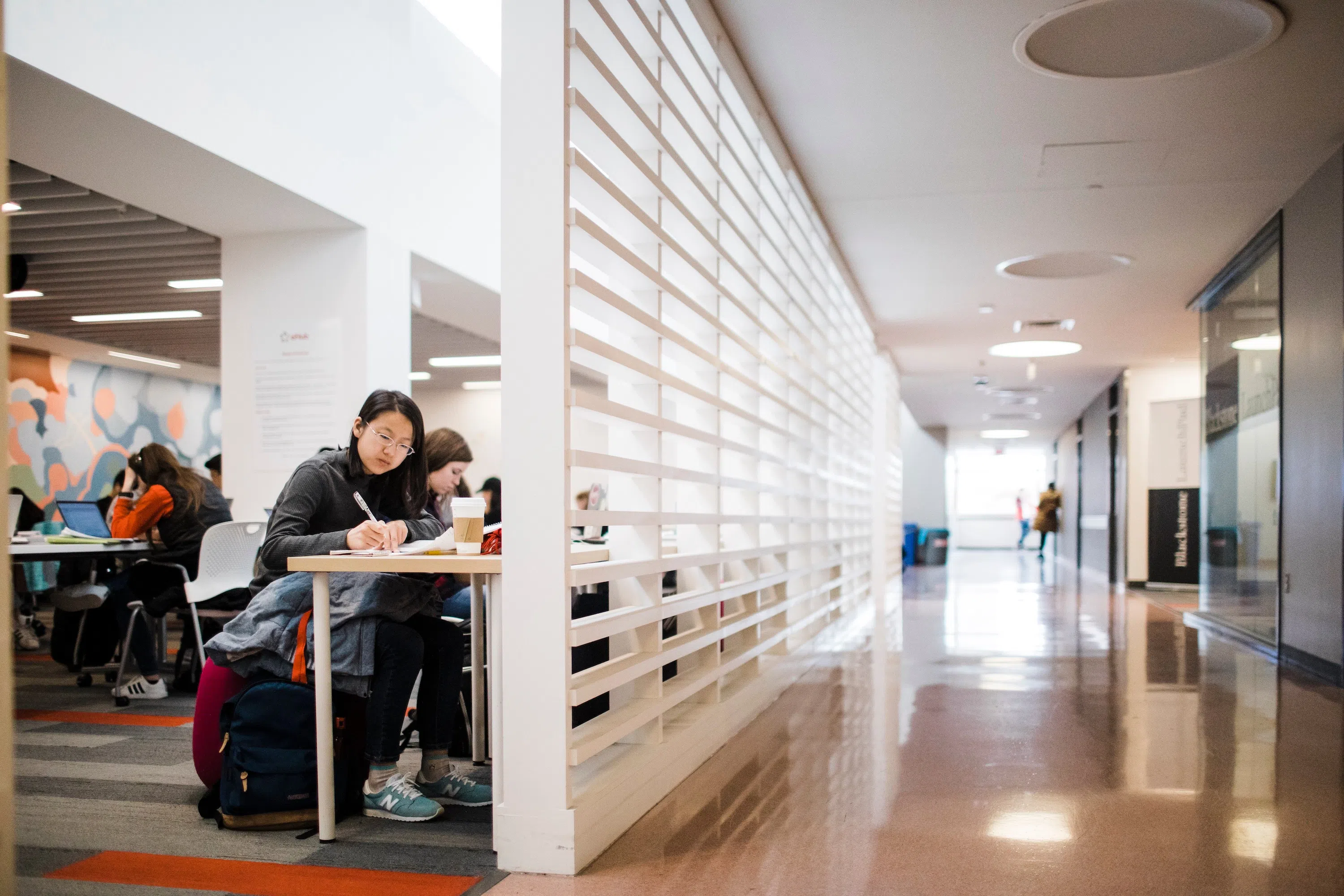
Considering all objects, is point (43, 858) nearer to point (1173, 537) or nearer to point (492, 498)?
point (492, 498)

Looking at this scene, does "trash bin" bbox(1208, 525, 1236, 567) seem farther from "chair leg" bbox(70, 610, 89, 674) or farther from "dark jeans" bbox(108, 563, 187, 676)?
"chair leg" bbox(70, 610, 89, 674)

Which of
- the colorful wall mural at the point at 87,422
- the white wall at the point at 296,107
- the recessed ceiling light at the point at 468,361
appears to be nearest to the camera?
the white wall at the point at 296,107

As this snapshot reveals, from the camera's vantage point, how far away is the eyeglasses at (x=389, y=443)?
2959 mm

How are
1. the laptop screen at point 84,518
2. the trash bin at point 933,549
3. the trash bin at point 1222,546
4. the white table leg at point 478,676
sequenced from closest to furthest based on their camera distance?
1. the white table leg at point 478,676
2. the laptop screen at point 84,518
3. the trash bin at point 1222,546
4. the trash bin at point 933,549

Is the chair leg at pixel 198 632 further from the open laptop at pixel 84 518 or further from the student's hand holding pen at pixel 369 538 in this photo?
the student's hand holding pen at pixel 369 538

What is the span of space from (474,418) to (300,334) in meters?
9.10

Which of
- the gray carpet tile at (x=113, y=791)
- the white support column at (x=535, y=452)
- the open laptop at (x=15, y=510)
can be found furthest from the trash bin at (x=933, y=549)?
the white support column at (x=535, y=452)

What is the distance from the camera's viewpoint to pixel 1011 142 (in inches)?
220

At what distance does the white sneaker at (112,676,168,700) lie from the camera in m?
4.91

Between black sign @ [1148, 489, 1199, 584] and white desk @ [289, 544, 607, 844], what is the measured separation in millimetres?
12540

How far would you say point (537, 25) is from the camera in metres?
2.59

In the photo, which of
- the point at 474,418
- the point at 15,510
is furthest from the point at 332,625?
the point at 474,418

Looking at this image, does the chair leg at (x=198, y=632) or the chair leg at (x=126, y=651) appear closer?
the chair leg at (x=126, y=651)

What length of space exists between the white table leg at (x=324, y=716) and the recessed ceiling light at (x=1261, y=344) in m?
6.24
